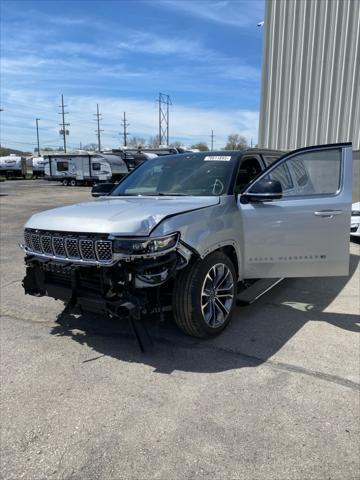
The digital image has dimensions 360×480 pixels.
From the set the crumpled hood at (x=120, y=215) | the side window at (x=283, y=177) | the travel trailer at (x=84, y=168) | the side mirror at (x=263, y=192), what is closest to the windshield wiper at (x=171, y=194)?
the crumpled hood at (x=120, y=215)

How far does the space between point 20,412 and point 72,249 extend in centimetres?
131

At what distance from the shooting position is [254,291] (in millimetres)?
4551

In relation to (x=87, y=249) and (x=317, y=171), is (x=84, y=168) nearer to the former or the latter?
(x=317, y=171)

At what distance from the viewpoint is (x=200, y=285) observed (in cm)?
363

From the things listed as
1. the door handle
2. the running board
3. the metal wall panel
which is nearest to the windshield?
the door handle

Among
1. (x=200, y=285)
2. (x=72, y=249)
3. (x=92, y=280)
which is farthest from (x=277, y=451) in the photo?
(x=72, y=249)

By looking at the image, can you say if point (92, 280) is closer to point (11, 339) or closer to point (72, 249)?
point (72, 249)

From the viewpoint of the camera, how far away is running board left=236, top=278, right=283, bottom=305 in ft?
14.1

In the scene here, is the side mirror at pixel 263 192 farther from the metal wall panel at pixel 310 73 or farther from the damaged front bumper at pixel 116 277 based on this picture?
the metal wall panel at pixel 310 73

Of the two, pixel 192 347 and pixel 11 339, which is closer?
pixel 192 347

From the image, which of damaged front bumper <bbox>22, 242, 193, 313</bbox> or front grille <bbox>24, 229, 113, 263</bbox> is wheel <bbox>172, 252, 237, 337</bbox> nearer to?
damaged front bumper <bbox>22, 242, 193, 313</bbox>

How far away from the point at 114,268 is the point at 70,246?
1.60 ft

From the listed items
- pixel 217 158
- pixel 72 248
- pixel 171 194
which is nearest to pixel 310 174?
pixel 217 158

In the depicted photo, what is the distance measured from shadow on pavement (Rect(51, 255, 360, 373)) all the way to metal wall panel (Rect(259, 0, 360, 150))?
8.20m
